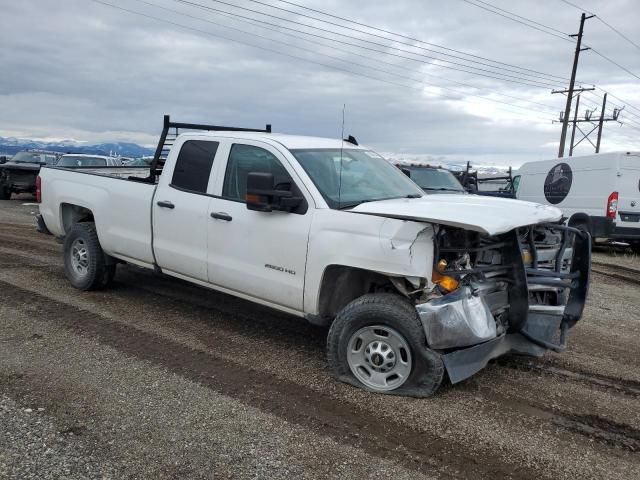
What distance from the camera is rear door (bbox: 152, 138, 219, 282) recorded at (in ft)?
17.9

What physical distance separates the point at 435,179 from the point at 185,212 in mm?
8320

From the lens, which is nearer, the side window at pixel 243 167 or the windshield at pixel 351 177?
the windshield at pixel 351 177

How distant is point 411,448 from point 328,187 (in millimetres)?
2229

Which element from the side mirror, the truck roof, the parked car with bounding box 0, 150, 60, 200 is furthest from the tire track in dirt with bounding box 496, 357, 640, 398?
the parked car with bounding box 0, 150, 60, 200

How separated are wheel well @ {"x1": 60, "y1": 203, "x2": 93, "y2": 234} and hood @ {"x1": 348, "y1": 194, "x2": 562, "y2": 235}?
13.6ft

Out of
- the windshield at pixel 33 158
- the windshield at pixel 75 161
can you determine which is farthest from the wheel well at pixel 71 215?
the windshield at pixel 33 158

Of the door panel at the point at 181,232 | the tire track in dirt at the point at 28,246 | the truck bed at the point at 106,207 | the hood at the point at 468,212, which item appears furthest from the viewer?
the tire track in dirt at the point at 28,246

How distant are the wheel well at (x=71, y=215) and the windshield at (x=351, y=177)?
348cm

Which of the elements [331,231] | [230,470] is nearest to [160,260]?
[331,231]

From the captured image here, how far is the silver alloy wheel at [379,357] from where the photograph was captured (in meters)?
4.19

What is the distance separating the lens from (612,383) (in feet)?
15.4

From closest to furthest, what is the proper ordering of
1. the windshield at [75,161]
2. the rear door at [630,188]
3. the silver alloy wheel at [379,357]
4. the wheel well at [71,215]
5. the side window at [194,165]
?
the silver alloy wheel at [379,357], the side window at [194,165], the wheel well at [71,215], the rear door at [630,188], the windshield at [75,161]

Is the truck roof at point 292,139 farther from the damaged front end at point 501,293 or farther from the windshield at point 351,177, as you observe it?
the damaged front end at point 501,293

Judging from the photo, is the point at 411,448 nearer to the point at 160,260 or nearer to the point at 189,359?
the point at 189,359
